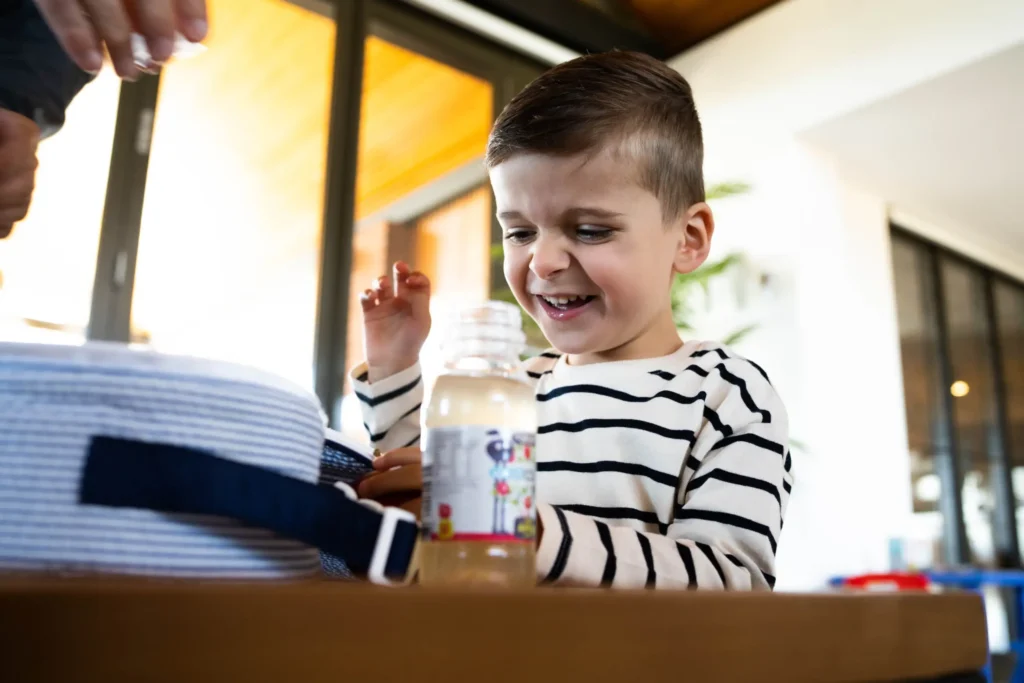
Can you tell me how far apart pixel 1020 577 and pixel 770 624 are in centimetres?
338

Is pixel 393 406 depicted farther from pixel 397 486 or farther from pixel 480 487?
pixel 480 487

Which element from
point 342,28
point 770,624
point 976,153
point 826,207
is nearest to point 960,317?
point 976,153

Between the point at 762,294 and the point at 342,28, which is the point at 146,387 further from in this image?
the point at 762,294

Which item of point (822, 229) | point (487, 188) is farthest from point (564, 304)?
point (822, 229)

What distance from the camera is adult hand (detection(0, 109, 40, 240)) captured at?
0.52m

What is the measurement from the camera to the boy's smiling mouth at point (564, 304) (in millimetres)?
839

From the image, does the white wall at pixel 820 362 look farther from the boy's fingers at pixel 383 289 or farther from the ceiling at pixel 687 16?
the boy's fingers at pixel 383 289

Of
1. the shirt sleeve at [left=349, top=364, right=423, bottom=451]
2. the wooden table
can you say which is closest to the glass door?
the shirt sleeve at [left=349, top=364, right=423, bottom=451]

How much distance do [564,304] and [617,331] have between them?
0.20ft

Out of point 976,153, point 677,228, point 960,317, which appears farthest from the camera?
point 960,317

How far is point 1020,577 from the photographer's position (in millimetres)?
3068

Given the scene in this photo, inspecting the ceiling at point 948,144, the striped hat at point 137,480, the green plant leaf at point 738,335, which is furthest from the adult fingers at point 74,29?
the ceiling at point 948,144

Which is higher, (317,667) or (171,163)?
(171,163)

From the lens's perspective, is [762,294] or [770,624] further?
[762,294]
